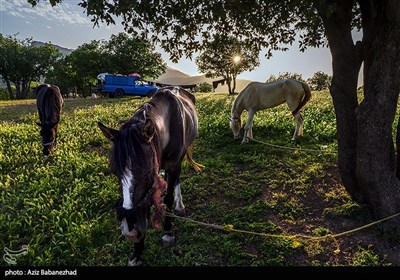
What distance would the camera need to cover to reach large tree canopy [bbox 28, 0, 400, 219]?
16.7ft

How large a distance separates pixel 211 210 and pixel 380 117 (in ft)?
12.1

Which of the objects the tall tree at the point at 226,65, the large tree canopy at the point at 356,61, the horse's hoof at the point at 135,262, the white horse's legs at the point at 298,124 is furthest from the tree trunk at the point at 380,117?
the tall tree at the point at 226,65

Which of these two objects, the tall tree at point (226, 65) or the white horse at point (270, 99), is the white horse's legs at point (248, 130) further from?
the tall tree at point (226, 65)

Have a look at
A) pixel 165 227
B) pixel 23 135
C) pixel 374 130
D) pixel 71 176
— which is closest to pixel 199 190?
pixel 165 227

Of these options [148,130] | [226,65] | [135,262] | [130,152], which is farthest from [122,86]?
[130,152]

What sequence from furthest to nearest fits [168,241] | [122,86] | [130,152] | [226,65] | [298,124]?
[226,65]
[122,86]
[298,124]
[168,241]
[130,152]

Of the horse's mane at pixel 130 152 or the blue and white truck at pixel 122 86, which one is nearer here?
the horse's mane at pixel 130 152

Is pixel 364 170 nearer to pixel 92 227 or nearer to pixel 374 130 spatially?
pixel 374 130

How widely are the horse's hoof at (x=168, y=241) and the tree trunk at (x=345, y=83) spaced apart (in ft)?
12.3

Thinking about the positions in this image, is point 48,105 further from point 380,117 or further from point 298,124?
Result: point 380,117

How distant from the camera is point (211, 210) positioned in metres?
6.23

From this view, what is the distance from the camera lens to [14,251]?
4941 millimetres

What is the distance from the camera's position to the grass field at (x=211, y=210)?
4.79m

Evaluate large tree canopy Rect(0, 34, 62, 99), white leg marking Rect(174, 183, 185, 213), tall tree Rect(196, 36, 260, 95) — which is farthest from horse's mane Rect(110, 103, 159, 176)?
large tree canopy Rect(0, 34, 62, 99)
